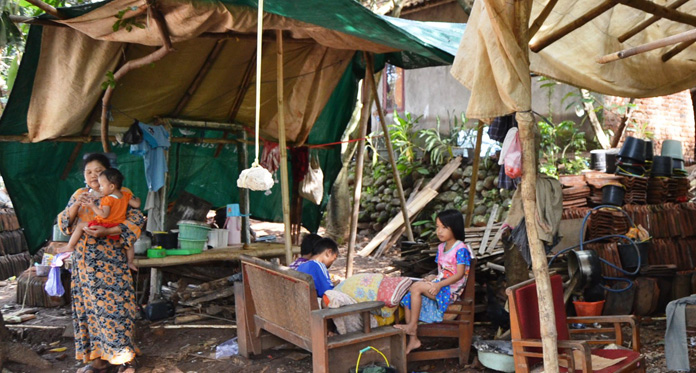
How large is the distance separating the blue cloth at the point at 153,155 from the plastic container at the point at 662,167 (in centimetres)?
591

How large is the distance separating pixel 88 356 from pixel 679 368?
4.60m

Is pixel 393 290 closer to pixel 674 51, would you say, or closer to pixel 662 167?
pixel 674 51

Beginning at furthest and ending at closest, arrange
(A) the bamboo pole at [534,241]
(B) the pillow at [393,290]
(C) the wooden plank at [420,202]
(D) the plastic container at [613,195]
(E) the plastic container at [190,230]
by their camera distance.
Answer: (C) the wooden plank at [420,202] < (D) the plastic container at [613,195] < (E) the plastic container at [190,230] < (B) the pillow at [393,290] < (A) the bamboo pole at [534,241]

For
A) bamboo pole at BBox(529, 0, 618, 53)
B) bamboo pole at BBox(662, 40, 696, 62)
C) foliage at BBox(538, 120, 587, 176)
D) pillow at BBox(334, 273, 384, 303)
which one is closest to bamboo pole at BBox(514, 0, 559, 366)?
bamboo pole at BBox(529, 0, 618, 53)

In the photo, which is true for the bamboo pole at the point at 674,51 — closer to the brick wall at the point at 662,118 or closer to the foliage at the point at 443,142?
the brick wall at the point at 662,118

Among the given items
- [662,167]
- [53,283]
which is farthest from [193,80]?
[662,167]

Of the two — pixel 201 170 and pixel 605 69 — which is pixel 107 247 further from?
pixel 605 69

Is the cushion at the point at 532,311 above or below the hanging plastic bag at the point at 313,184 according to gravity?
below

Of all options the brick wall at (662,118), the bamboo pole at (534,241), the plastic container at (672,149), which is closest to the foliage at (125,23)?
the bamboo pole at (534,241)

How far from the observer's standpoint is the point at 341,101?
852 cm

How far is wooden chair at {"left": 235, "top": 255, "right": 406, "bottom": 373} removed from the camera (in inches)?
166

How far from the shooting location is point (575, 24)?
3.96m

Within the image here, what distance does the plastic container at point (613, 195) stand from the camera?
7.14 m

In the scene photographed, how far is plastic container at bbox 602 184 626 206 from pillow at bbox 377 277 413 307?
339cm
